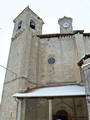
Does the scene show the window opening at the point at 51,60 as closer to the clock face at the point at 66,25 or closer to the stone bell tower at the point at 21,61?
the stone bell tower at the point at 21,61

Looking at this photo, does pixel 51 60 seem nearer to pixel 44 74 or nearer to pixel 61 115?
pixel 44 74

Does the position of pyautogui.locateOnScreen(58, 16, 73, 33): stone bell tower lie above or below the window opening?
above

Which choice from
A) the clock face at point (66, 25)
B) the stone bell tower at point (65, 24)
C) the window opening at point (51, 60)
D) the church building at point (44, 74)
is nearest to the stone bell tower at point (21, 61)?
the church building at point (44, 74)

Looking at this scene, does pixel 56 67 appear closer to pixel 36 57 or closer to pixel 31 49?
pixel 36 57

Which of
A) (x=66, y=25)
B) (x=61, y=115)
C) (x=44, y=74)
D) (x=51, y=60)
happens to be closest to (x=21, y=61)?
(x=44, y=74)

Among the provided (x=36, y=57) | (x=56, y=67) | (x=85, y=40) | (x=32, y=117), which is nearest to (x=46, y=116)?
(x=32, y=117)

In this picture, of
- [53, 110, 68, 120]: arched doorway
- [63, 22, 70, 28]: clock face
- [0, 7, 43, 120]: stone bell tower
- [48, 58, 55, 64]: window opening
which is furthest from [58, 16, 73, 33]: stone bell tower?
[53, 110, 68, 120]: arched doorway

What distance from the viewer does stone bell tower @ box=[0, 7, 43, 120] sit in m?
11.8

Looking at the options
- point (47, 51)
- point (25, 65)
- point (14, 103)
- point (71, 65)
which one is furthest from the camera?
point (47, 51)

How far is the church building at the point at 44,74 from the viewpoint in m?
9.96

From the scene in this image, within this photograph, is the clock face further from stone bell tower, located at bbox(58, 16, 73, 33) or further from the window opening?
the window opening

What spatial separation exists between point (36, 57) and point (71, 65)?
419 centimetres

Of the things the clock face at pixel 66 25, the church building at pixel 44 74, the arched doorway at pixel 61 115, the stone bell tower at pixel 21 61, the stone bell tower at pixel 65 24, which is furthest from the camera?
the clock face at pixel 66 25

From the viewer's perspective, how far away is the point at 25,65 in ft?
42.8
